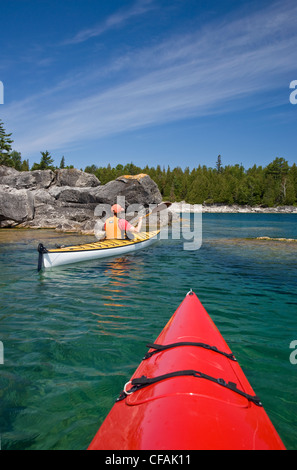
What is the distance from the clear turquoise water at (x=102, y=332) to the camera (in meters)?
2.78

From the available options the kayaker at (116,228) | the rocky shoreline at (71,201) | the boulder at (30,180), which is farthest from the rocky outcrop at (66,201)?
the kayaker at (116,228)

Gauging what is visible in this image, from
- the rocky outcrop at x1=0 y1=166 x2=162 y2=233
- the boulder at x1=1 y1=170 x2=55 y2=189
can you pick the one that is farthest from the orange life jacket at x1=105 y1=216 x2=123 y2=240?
the boulder at x1=1 y1=170 x2=55 y2=189

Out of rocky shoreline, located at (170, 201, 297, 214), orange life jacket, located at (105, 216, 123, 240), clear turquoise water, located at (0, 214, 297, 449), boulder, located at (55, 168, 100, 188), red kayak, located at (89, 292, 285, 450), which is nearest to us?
red kayak, located at (89, 292, 285, 450)

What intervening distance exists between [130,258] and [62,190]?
17.7 metres

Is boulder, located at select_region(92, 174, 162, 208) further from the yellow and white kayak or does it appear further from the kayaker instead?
the kayaker

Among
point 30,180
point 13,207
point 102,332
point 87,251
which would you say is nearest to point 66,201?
point 13,207

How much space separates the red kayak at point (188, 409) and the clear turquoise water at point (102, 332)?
2.36 feet

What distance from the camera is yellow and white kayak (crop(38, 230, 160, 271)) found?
848cm

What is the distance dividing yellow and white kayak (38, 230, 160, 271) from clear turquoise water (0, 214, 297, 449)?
0.32 metres

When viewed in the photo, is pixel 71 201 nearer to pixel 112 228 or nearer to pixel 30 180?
pixel 30 180

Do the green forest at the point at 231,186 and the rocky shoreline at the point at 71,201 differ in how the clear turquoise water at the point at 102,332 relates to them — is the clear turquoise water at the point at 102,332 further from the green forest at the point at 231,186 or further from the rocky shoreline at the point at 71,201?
the green forest at the point at 231,186

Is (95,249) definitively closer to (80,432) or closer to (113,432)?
(80,432)

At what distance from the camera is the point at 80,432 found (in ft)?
8.42

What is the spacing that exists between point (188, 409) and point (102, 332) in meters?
2.85
